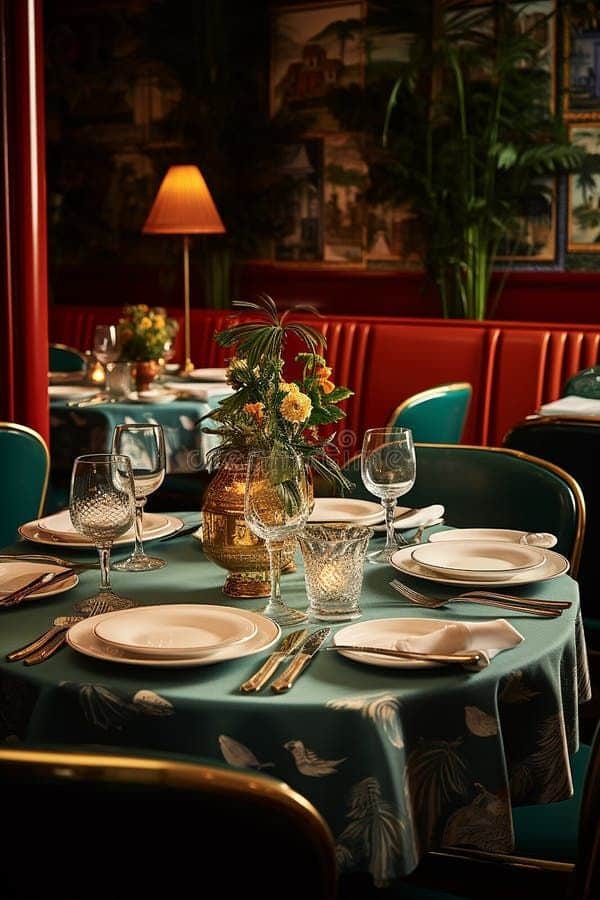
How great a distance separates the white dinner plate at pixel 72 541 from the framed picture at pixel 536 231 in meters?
3.84

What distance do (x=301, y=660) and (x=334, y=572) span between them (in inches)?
8.6

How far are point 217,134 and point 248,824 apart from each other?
226 inches

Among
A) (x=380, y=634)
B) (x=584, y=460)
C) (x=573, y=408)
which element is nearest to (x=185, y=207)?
(x=573, y=408)

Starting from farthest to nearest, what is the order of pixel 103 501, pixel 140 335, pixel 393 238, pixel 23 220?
pixel 393 238, pixel 140 335, pixel 23 220, pixel 103 501

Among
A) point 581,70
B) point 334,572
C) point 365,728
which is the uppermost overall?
point 581,70

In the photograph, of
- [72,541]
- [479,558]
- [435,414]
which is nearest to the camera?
[479,558]

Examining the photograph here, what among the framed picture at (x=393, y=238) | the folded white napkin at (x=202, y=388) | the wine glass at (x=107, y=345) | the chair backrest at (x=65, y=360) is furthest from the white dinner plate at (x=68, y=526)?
the framed picture at (x=393, y=238)

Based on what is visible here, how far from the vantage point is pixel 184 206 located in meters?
5.43

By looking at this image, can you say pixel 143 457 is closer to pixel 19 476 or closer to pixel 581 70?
pixel 19 476

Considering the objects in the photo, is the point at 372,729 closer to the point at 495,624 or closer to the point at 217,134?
the point at 495,624

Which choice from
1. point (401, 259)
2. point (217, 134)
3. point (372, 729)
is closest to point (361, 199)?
point (401, 259)

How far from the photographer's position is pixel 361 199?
6098 millimetres

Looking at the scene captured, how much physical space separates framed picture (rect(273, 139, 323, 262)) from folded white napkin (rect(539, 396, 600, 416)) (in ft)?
9.02

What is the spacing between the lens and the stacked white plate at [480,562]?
1.83 metres
